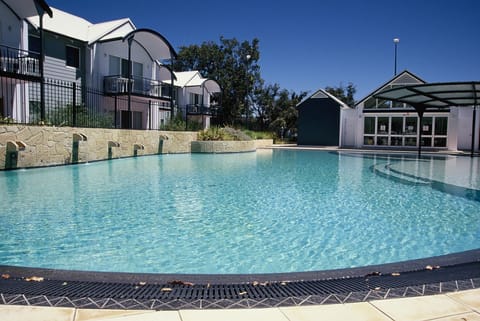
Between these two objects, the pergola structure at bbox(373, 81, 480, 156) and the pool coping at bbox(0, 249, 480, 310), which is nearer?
the pool coping at bbox(0, 249, 480, 310)

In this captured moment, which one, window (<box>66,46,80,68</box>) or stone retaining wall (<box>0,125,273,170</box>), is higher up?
window (<box>66,46,80,68</box>)

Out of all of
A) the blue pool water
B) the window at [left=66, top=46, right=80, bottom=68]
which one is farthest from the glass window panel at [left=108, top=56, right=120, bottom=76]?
the blue pool water

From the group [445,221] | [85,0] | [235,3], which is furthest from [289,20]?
[445,221]

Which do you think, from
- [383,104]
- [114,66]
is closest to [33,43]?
[114,66]

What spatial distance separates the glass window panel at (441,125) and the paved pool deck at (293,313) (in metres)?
28.7

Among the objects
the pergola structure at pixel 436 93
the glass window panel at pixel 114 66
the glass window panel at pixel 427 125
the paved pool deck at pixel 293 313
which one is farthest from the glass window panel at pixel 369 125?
the paved pool deck at pixel 293 313

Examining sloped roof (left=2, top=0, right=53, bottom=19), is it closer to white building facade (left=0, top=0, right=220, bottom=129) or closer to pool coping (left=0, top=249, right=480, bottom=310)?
white building facade (left=0, top=0, right=220, bottom=129)

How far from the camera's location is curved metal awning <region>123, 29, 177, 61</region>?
74.0 feet

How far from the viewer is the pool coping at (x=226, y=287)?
8.72 feet

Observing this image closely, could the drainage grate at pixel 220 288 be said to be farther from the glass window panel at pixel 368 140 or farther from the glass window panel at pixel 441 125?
the glass window panel at pixel 441 125

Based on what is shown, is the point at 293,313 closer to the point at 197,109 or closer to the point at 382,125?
the point at 382,125

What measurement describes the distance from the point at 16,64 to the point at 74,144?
17.6 ft

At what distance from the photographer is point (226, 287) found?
3018 mm

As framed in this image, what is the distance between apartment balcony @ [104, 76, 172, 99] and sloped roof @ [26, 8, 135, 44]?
2.59 metres
